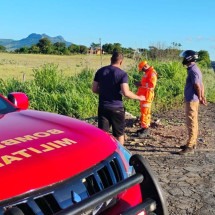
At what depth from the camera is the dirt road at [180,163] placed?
15.3ft

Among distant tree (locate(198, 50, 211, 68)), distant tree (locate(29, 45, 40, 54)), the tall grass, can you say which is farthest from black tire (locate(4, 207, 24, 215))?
distant tree (locate(29, 45, 40, 54))

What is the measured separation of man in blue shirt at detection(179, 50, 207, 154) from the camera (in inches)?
262

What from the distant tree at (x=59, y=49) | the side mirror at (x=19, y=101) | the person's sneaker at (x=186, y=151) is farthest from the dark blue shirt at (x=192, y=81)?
the distant tree at (x=59, y=49)

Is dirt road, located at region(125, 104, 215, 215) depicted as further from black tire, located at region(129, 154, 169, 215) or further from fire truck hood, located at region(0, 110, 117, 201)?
fire truck hood, located at region(0, 110, 117, 201)

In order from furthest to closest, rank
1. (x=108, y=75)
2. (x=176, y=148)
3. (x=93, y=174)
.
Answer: (x=176, y=148) < (x=108, y=75) < (x=93, y=174)

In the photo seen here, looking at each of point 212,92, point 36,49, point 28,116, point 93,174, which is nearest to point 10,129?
point 28,116

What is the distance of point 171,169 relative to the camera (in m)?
5.93

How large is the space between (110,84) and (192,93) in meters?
1.63

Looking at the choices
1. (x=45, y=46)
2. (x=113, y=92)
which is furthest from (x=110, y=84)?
(x=45, y=46)

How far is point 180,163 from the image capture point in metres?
6.26

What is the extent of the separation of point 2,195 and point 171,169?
4.13m

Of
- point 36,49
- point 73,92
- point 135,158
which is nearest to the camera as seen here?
point 135,158

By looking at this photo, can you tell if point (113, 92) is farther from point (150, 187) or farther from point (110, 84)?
point (150, 187)

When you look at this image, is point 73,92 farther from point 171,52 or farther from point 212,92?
point 171,52
